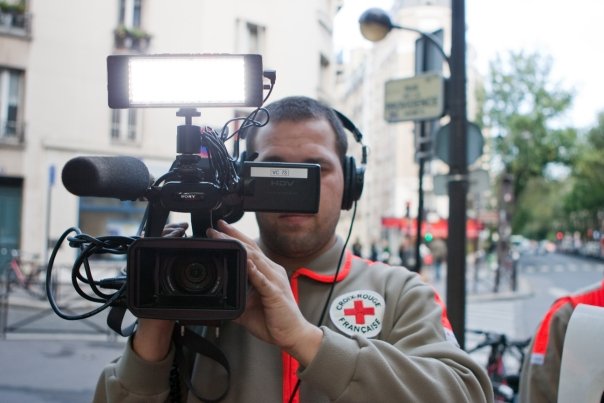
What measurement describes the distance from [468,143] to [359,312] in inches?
146

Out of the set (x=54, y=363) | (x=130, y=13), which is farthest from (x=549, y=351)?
(x=130, y=13)

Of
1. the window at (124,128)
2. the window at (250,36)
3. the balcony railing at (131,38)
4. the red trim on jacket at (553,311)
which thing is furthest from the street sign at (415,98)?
the window at (124,128)

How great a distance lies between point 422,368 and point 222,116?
829mm

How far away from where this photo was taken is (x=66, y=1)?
44.6ft

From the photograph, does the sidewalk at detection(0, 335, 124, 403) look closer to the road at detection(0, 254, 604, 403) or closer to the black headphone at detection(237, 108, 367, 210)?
the road at detection(0, 254, 604, 403)

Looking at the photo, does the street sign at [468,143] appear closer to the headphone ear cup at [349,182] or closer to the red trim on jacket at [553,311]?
the red trim on jacket at [553,311]

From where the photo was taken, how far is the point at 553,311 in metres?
2.10

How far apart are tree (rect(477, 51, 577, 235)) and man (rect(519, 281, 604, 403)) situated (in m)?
35.1

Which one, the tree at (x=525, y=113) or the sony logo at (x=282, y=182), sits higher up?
the tree at (x=525, y=113)

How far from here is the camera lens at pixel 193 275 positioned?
124 cm

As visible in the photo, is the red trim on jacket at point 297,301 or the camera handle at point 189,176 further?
the red trim on jacket at point 297,301

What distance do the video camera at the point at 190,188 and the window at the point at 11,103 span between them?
1496cm

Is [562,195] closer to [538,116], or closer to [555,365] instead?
[538,116]

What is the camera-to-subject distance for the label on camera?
1269mm
